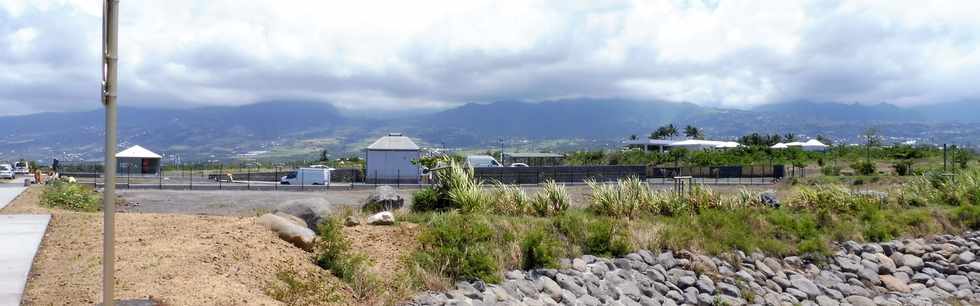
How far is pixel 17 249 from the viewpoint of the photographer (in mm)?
11195

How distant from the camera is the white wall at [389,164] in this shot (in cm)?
5146

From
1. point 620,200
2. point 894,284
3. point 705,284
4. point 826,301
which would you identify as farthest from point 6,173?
point 894,284

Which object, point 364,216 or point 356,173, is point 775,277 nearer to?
point 364,216

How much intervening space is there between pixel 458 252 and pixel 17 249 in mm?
6518

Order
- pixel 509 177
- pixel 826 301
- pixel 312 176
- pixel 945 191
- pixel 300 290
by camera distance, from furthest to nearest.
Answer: pixel 312 176, pixel 509 177, pixel 945 191, pixel 826 301, pixel 300 290

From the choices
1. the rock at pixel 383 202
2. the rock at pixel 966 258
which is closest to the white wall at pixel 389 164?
the rock at pixel 383 202

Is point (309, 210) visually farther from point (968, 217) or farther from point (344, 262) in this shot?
point (968, 217)

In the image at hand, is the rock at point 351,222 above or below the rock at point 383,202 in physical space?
below

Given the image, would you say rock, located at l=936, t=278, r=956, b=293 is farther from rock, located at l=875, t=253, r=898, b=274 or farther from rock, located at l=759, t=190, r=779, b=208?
rock, located at l=759, t=190, r=779, b=208

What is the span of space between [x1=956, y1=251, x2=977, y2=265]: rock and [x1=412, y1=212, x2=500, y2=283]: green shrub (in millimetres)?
14389

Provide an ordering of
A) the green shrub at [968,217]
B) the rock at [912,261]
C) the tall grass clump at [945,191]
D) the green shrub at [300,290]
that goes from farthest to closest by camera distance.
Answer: the tall grass clump at [945,191] → the green shrub at [968,217] → the rock at [912,261] → the green shrub at [300,290]

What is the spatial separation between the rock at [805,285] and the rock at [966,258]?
19.8 ft

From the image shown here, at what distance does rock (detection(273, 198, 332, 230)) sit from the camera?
44.5 ft

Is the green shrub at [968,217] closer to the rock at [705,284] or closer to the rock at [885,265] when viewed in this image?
the rock at [885,265]
